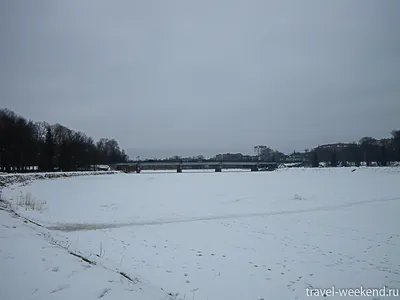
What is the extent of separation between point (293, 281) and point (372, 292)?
1.85 meters

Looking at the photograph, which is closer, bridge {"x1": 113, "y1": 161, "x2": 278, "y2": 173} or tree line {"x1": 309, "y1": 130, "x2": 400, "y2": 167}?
tree line {"x1": 309, "y1": 130, "x2": 400, "y2": 167}

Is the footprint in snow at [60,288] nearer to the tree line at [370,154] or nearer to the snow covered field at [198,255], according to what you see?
the snow covered field at [198,255]

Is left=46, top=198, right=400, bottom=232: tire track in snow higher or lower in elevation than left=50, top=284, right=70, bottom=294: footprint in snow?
lower

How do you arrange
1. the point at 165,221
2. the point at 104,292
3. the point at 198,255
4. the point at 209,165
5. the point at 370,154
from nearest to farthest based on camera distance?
the point at 104,292 < the point at 198,255 < the point at 165,221 < the point at 370,154 < the point at 209,165

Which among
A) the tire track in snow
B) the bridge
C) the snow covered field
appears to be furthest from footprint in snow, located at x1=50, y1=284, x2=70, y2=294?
the bridge

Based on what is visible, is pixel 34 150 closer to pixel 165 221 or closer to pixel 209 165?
pixel 165 221

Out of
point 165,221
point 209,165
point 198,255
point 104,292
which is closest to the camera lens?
point 104,292

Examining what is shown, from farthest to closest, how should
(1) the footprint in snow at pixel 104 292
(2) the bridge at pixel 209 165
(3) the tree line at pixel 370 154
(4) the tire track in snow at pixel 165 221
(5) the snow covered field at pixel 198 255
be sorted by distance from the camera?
(2) the bridge at pixel 209 165, (3) the tree line at pixel 370 154, (4) the tire track in snow at pixel 165 221, (5) the snow covered field at pixel 198 255, (1) the footprint in snow at pixel 104 292

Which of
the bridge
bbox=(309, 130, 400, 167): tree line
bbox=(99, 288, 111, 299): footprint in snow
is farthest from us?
the bridge

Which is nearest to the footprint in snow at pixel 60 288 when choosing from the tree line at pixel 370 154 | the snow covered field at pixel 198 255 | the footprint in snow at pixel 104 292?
the snow covered field at pixel 198 255

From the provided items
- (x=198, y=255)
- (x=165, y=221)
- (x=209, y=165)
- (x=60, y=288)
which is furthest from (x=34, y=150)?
(x=209, y=165)

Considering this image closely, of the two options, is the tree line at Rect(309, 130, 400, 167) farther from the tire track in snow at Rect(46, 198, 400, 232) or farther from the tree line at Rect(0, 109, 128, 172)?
the tire track in snow at Rect(46, 198, 400, 232)

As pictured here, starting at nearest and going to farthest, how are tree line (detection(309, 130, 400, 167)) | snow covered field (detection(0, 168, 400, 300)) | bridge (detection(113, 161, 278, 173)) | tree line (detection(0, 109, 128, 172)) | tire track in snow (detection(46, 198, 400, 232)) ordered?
snow covered field (detection(0, 168, 400, 300)), tire track in snow (detection(46, 198, 400, 232)), tree line (detection(0, 109, 128, 172)), tree line (detection(309, 130, 400, 167)), bridge (detection(113, 161, 278, 173))

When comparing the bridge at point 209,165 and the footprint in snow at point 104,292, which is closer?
the footprint in snow at point 104,292
